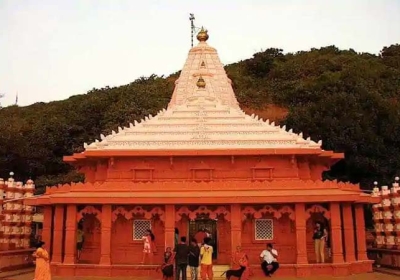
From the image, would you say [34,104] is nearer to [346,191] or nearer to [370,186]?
[370,186]

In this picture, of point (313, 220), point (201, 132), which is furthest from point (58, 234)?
point (313, 220)

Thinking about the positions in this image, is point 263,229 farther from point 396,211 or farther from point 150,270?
point 396,211

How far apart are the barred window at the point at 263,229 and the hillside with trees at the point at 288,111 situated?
15521 millimetres

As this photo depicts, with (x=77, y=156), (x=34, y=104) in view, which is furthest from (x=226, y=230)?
(x=34, y=104)

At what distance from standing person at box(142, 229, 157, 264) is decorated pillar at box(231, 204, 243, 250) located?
9.83 ft

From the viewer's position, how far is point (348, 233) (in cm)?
1727

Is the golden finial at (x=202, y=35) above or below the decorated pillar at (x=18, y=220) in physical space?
above

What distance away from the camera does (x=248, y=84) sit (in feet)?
213

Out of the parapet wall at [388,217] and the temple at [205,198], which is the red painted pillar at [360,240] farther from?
the parapet wall at [388,217]

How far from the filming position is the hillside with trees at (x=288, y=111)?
34094mm

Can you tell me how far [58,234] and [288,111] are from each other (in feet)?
138

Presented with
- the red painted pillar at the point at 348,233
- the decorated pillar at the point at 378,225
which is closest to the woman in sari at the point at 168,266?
the red painted pillar at the point at 348,233

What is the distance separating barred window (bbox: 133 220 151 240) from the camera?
18750mm

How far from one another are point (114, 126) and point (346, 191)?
118 ft
